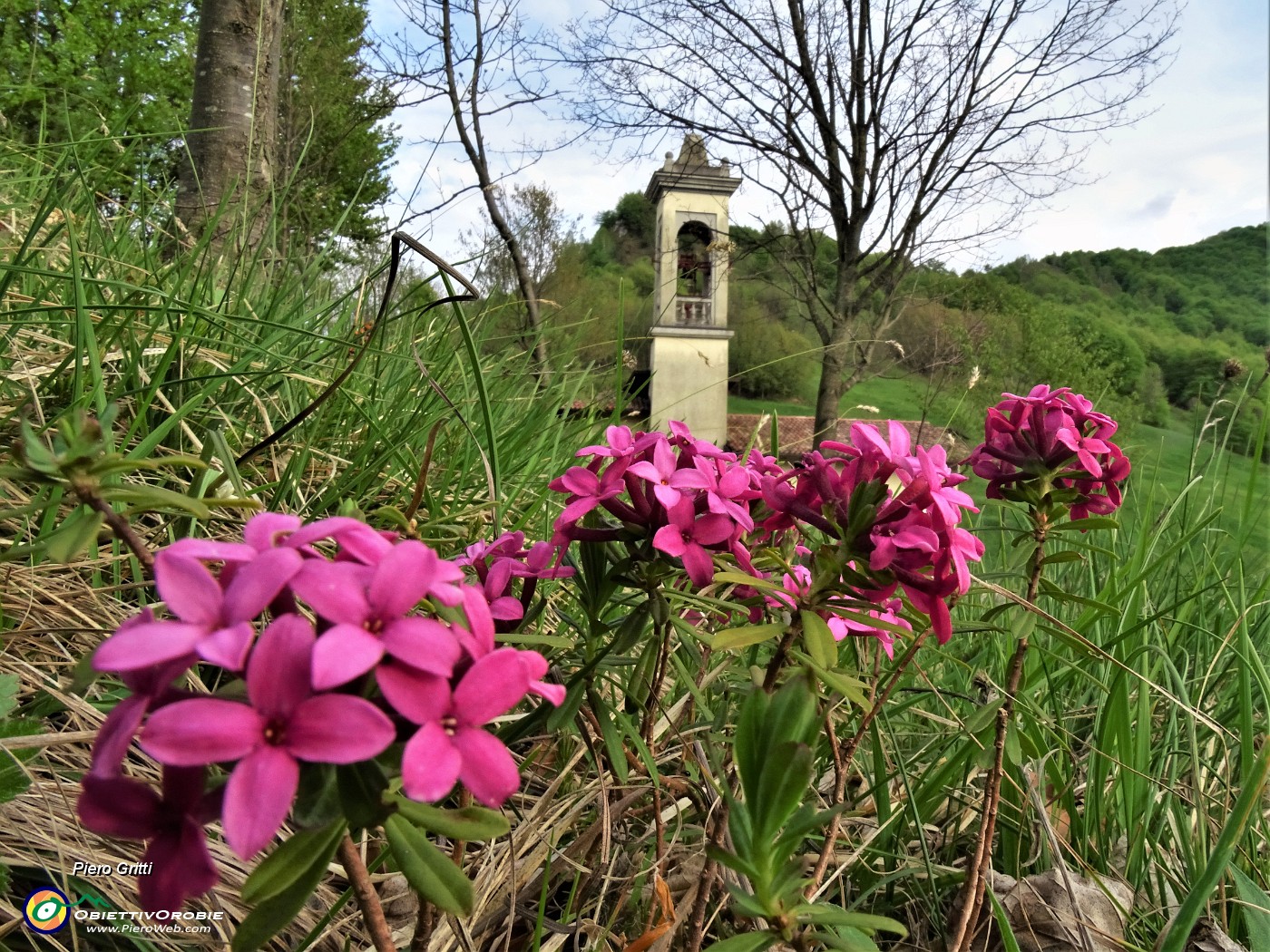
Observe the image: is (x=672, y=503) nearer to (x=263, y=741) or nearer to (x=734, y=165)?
(x=263, y=741)

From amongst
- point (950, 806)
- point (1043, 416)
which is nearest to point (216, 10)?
point (1043, 416)

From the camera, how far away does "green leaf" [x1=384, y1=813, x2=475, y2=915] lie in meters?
0.53

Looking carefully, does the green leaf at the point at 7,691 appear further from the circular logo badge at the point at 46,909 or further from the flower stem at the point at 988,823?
the flower stem at the point at 988,823

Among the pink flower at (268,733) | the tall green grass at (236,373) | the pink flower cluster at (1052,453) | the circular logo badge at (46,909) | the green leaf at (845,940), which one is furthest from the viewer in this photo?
the tall green grass at (236,373)

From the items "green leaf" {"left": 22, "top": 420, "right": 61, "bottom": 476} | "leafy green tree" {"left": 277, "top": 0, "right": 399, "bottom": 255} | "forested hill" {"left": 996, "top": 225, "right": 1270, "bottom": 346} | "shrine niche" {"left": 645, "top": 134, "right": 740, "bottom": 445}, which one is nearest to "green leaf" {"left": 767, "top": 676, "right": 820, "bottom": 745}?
"green leaf" {"left": 22, "top": 420, "right": 61, "bottom": 476}

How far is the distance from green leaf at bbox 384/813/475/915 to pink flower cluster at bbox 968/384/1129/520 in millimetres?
1033

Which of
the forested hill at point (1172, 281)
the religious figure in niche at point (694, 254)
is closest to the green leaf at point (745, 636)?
the religious figure in niche at point (694, 254)

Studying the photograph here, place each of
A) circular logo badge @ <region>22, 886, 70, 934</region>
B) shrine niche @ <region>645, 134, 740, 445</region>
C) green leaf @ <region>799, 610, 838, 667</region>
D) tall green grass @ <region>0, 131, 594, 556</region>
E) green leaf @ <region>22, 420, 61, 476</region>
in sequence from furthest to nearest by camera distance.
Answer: shrine niche @ <region>645, 134, 740, 445</region>, tall green grass @ <region>0, 131, 594, 556</region>, circular logo badge @ <region>22, 886, 70, 934</region>, green leaf @ <region>799, 610, 838, 667</region>, green leaf @ <region>22, 420, 61, 476</region>

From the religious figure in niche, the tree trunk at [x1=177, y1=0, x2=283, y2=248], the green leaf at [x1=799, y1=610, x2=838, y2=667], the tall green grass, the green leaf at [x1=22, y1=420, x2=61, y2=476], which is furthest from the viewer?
the religious figure in niche

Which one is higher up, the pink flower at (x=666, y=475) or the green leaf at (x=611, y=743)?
the pink flower at (x=666, y=475)

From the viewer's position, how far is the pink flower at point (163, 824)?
43cm

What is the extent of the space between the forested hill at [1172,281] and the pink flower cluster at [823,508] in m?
29.2

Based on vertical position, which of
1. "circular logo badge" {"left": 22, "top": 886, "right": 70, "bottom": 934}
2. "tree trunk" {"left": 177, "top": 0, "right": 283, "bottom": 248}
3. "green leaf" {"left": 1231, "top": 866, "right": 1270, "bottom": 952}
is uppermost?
"tree trunk" {"left": 177, "top": 0, "right": 283, "bottom": 248}

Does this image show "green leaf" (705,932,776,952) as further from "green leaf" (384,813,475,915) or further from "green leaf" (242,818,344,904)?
"green leaf" (242,818,344,904)
